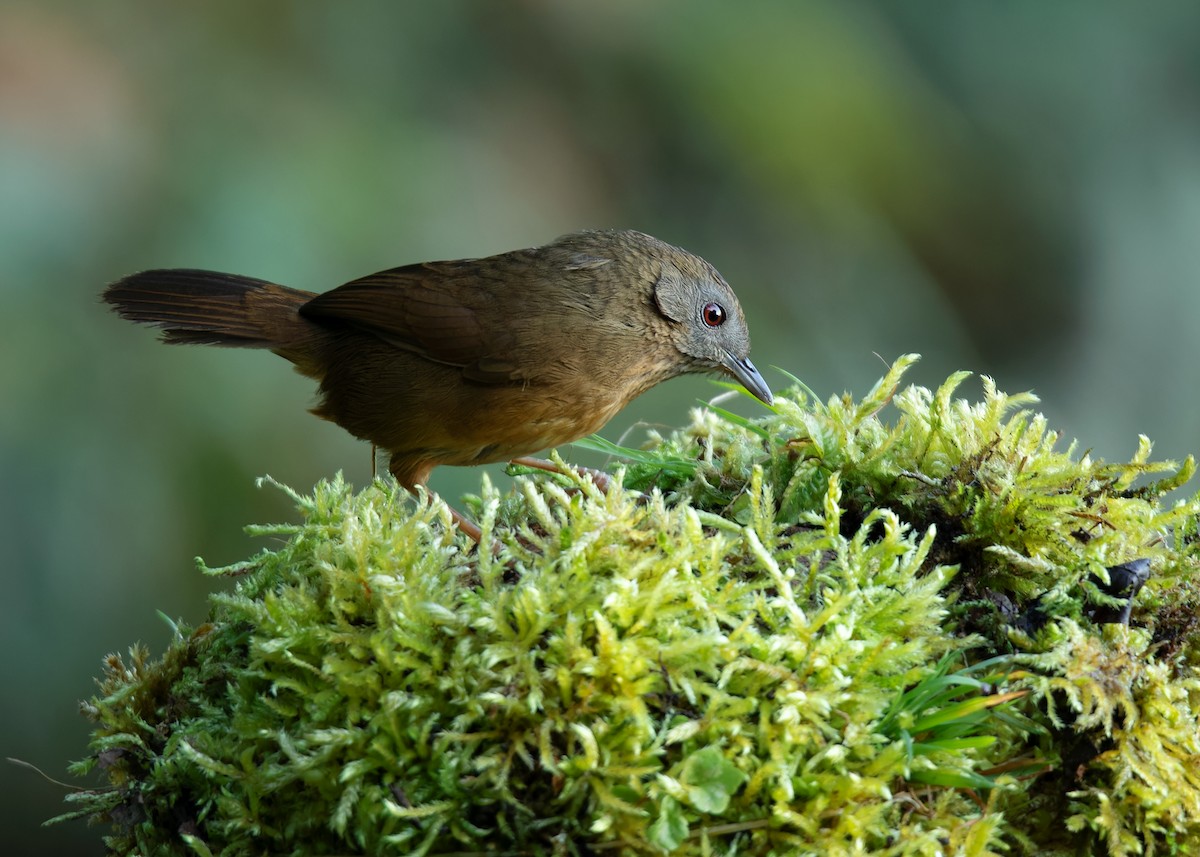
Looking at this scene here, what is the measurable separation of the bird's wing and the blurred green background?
0.83m

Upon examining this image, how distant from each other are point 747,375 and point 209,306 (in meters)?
1.94

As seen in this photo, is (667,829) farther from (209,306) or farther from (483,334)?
(209,306)

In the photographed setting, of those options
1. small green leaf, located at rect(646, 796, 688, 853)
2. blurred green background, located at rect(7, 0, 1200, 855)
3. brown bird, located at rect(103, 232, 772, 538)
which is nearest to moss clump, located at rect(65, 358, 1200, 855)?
small green leaf, located at rect(646, 796, 688, 853)

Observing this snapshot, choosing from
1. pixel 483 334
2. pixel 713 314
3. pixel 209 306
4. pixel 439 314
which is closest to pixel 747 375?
pixel 713 314

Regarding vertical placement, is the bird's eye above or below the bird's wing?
above

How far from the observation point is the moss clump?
1749 millimetres

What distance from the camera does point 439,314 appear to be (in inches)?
136

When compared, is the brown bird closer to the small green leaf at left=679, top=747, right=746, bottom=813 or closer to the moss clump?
the moss clump

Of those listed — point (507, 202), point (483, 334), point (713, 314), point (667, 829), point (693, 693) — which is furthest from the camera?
point (507, 202)

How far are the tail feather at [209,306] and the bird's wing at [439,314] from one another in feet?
0.53

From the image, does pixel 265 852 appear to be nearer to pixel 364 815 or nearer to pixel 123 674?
pixel 364 815

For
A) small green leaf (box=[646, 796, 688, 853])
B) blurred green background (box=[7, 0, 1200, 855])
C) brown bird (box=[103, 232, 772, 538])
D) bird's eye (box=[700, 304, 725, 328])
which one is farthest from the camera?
blurred green background (box=[7, 0, 1200, 855])

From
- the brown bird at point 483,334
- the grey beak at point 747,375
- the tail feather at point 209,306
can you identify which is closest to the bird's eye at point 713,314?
the brown bird at point 483,334

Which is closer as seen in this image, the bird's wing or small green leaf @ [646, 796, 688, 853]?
small green leaf @ [646, 796, 688, 853]
